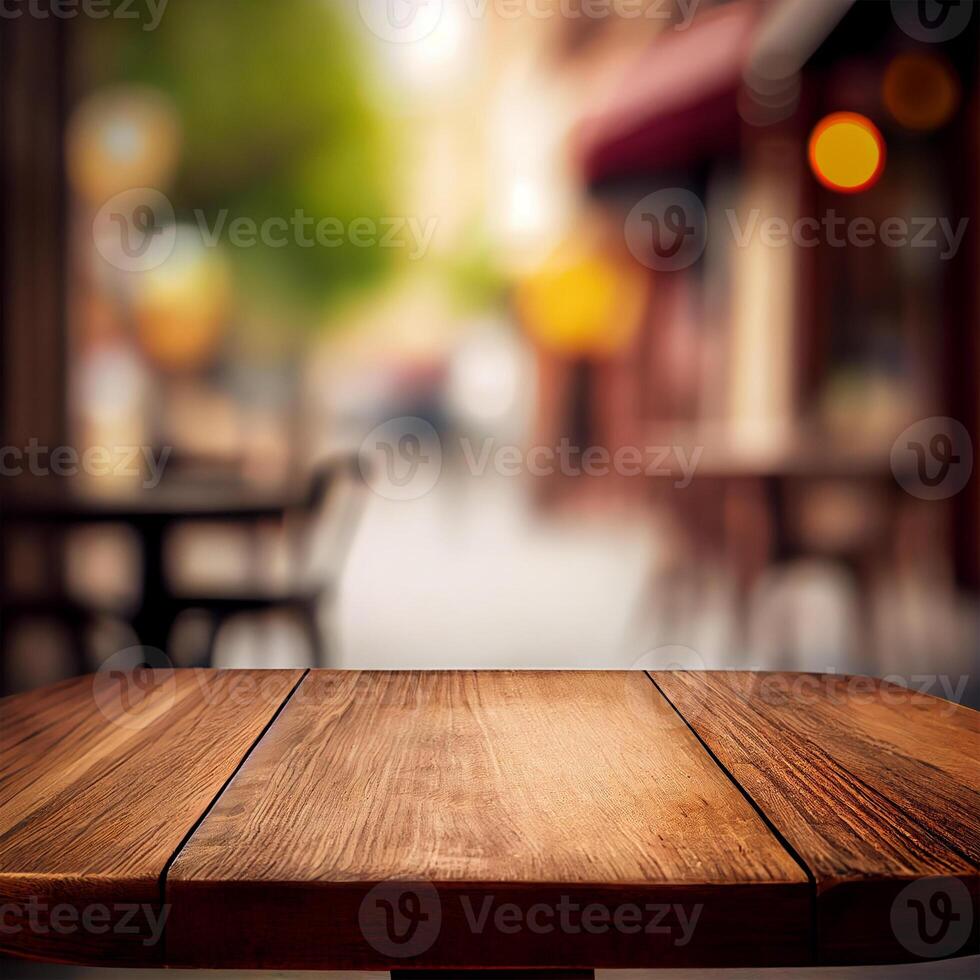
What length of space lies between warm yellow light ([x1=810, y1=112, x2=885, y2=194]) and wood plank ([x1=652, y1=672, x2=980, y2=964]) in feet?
6.32

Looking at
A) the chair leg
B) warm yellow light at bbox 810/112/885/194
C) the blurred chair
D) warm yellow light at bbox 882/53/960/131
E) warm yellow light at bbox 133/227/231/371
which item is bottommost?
the chair leg

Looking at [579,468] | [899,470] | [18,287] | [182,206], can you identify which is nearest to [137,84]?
[182,206]

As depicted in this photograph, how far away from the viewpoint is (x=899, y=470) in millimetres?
2789

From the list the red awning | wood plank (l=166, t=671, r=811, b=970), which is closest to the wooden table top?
wood plank (l=166, t=671, r=811, b=970)

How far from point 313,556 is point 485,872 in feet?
7.25

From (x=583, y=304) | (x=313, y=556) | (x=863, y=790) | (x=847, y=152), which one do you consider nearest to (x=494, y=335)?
(x=583, y=304)

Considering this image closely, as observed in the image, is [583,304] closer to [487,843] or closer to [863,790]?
[863,790]

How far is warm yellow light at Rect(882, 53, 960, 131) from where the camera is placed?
2.78m

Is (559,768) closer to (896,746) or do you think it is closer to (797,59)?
(896,746)

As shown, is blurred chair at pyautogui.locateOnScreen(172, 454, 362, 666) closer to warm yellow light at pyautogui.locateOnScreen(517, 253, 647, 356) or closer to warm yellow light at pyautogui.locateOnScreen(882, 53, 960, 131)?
warm yellow light at pyautogui.locateOnScreen(517, 253, 647, 356)

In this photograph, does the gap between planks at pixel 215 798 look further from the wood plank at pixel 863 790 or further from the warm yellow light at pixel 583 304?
the warm yellow light at pixel 583 304

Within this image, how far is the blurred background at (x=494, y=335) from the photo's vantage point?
2.72 m

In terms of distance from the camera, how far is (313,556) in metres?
2.80

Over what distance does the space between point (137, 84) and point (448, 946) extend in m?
2.71
